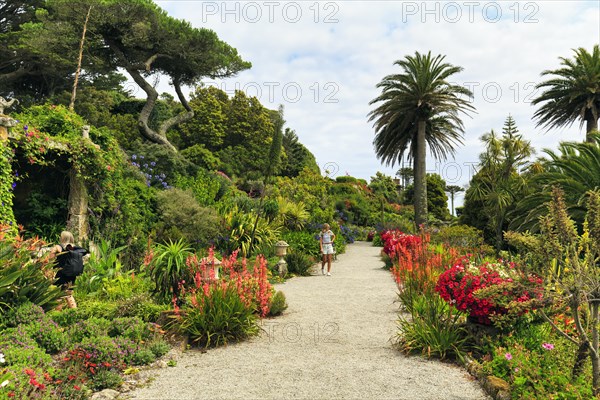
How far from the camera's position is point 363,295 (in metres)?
8.66

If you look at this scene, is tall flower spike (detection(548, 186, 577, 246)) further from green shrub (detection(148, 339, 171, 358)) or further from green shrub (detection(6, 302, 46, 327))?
green shrub (detection(6, 302, 46, 327))

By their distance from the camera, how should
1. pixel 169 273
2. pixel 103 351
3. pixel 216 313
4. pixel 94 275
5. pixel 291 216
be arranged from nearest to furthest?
pixel 103 351, pixel 216 313, pixel 169 273, pixel 94 275, pixel 291 216

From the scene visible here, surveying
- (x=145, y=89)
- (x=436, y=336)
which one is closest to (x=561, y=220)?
(x=436, y=336)

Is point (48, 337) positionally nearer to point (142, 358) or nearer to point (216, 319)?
point (142, 358)

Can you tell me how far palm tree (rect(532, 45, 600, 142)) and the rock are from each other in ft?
68.7

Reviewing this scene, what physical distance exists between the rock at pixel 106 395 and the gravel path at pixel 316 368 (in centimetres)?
16

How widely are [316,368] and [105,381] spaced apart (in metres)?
2.16

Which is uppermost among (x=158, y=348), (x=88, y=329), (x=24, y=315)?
(x=24, y=315)

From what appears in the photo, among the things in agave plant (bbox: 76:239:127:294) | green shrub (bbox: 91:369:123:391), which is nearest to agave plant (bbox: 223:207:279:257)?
agave plant (bbox: 76:239:127:294)

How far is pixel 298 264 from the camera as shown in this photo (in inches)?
465

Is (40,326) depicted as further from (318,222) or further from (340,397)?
(318,222)

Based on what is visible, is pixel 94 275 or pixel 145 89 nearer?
pixel 94 275

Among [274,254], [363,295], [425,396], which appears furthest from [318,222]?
[425,396]

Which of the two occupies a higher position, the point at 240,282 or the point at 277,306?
the point at 240,282
